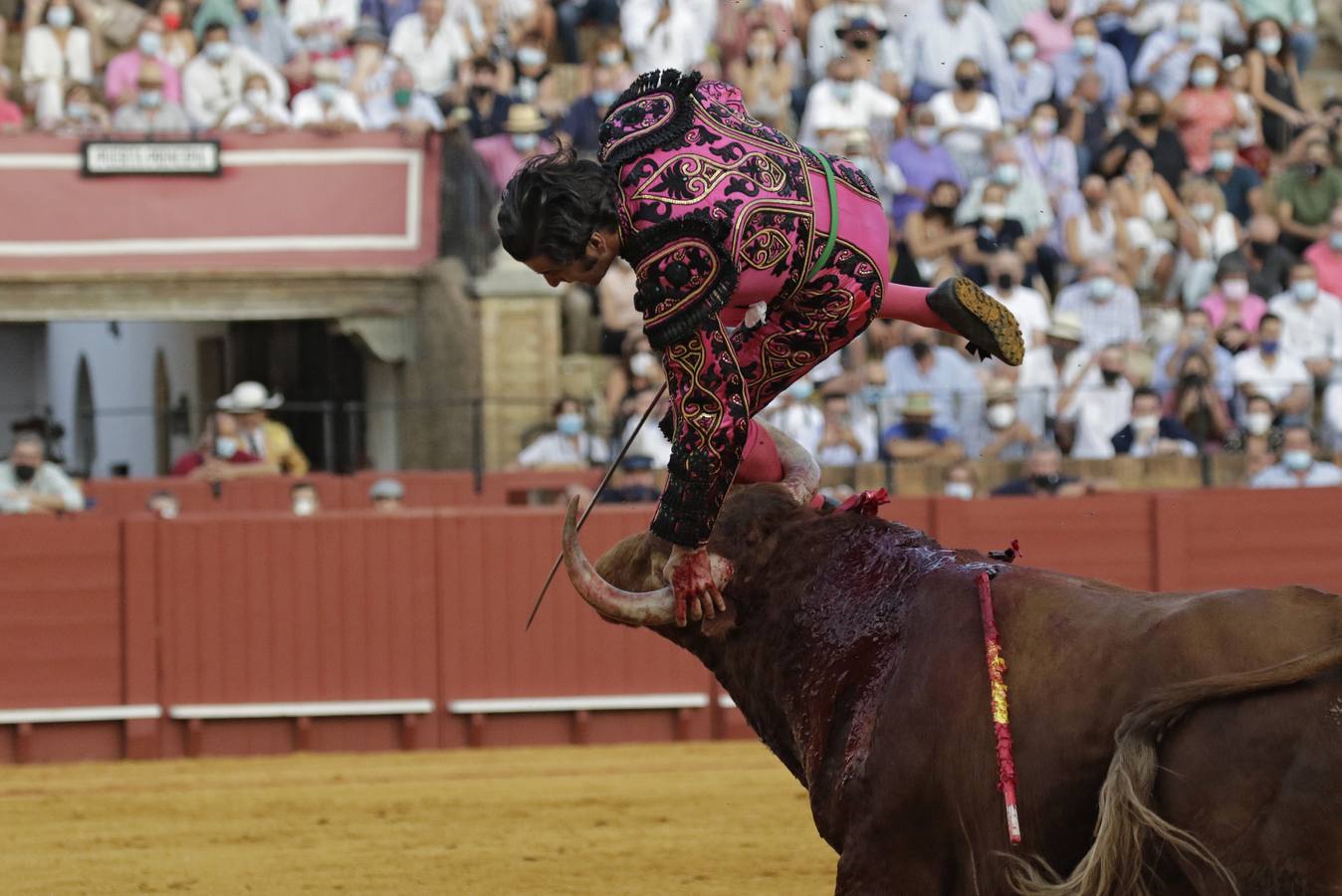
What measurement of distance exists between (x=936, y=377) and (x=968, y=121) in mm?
2385

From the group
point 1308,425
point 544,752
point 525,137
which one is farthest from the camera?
point 525,137

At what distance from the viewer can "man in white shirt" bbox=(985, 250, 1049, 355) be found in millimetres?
11781

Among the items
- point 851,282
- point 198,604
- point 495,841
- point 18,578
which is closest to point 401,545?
point 198,604

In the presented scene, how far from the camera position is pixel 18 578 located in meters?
9.83

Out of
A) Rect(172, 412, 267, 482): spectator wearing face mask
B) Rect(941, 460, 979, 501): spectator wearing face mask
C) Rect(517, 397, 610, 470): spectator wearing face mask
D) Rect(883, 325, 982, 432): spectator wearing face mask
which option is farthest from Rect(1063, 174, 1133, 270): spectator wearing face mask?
Rect(172, 412, 267, 482): spectator wearing face mask

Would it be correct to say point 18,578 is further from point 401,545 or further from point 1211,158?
point 1211,158

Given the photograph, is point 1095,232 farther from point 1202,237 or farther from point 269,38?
point 269,38

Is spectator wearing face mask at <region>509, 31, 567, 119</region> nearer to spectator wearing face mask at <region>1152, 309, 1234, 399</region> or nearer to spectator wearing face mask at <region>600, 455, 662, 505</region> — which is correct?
spectator wearing face mask at <region>600, 455, 662, 505</region>

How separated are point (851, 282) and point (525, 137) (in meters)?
8.90

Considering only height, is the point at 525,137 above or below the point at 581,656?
above

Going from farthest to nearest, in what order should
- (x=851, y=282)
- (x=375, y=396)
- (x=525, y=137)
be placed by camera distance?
(x=375, y=396), (x=525, y=137), (x=851, y=282)

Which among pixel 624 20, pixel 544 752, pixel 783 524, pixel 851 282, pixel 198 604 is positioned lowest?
pixel 544 752

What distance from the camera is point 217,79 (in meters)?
13.5

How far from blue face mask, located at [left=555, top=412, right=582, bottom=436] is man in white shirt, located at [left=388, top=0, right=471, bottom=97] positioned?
10.1 ft
